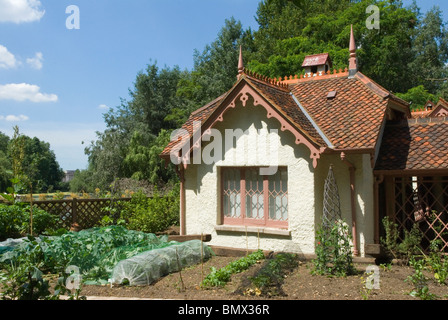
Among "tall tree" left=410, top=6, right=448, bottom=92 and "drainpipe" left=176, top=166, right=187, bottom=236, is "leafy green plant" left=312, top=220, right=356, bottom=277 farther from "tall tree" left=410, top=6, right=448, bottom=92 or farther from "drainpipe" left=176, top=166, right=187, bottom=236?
"tall tree" left=410, top=6, right=448, bottom=92

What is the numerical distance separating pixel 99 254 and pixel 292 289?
172 inches

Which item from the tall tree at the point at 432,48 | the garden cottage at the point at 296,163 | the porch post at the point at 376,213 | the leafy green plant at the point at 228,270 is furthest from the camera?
the tall tree at the point at 432,48

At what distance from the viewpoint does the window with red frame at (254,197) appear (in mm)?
10328

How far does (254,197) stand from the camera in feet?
35.1

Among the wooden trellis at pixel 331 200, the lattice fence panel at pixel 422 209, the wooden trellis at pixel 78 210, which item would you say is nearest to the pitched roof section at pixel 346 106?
the wooden trellis at pixel 331 200

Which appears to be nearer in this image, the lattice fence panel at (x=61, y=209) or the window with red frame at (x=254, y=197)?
the window with red frame at (x=254, y=197)

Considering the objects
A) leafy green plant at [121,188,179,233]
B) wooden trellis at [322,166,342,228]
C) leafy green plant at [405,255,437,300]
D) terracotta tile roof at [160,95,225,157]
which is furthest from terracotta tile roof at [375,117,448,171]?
leafy green plant at [121,188,179,233]

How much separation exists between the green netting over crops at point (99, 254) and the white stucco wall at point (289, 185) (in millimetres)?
1521

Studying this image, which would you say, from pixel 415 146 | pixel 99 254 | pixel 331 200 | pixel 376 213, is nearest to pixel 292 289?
pixel 331 200

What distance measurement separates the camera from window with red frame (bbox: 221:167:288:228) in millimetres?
10328

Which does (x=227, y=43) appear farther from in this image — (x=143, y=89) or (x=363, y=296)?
(x=363, y=296)

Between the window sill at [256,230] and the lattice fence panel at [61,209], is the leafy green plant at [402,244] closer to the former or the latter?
the window sill at [256,230]
